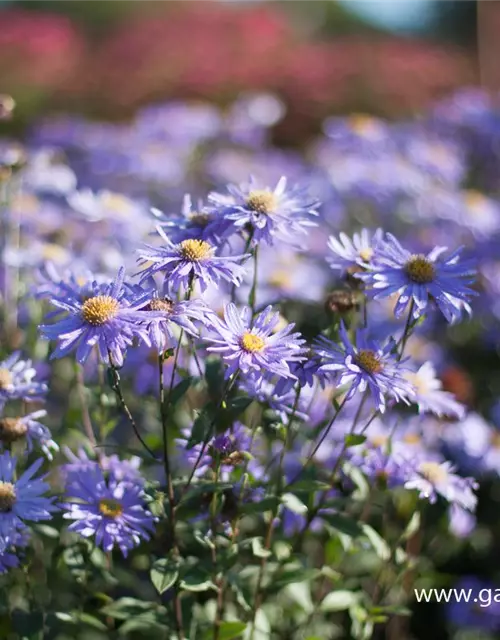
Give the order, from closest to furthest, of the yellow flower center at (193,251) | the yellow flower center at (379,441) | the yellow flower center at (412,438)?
the yellow flower center at (193,251)
the yellow flower center at (379,441)
the yellow flower center at (412,438)

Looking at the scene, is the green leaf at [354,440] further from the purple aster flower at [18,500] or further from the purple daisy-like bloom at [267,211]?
the purple aster flower at [18,500]

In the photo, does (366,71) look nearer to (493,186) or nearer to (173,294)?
(493,186)

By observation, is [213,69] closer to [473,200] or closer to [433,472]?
[473,200]

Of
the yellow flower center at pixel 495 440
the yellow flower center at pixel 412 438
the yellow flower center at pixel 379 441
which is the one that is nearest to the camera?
the yellow flower center at pixel 379 441

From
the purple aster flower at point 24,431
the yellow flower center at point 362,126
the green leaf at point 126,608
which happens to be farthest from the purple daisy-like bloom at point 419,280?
the yellow flower center at point 362,126

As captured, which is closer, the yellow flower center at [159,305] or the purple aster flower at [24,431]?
the yellow flower center at [159,305]

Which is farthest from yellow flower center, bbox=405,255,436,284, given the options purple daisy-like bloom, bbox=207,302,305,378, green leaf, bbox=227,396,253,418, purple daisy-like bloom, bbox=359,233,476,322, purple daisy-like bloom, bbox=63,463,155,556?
purple daisy-like bloom, bbox=63,463,155,556

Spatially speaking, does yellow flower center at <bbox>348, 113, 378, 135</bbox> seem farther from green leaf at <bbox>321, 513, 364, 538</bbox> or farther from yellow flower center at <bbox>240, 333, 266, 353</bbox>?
yellow flower center at <bbox>240, 333, 266, 353</bbox>
